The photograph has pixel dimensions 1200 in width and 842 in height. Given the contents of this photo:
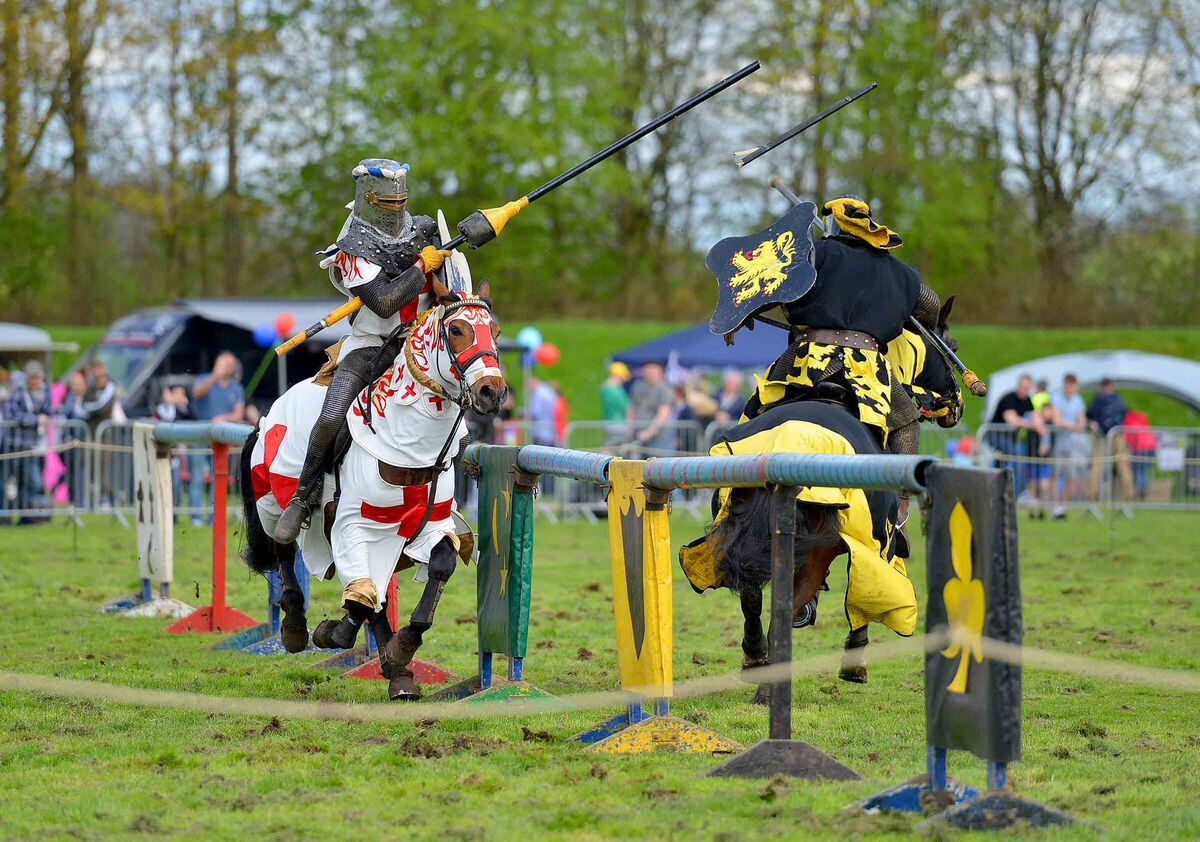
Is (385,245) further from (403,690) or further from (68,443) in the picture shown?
(68,443)

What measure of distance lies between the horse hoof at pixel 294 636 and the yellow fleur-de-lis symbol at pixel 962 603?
13.8 feet

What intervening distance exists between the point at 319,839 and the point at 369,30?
31961mm

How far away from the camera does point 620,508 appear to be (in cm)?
598

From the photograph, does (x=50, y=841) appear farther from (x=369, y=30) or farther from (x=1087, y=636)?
(x=369, y=30)

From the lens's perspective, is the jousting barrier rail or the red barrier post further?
the red barrier post

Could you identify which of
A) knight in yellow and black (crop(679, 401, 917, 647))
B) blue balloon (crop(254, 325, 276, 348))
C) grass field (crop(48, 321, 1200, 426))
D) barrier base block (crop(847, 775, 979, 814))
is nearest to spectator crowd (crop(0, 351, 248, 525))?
blue balloon (crop(254, 325, 276, 348))

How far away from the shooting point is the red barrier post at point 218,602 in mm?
9539

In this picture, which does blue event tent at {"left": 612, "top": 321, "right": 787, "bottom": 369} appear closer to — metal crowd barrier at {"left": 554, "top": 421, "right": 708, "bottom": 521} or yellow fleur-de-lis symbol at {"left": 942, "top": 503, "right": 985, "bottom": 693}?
metal crowd barrier at {"left": 554, "top": 421, "right": 708, "bottom": 521}

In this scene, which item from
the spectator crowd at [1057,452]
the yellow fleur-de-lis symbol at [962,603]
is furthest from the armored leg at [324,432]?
the spectator crowd at [1057,452]

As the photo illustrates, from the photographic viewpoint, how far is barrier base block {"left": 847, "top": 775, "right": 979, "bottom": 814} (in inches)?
190

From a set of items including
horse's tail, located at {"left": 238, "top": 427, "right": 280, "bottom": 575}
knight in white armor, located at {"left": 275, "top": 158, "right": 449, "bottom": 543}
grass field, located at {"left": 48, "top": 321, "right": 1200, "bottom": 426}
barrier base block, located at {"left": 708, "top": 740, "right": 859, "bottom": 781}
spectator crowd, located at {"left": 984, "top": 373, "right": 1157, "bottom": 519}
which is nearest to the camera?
barrier base block, located at {"left": 708, "top": 740, "right": 859, "bottom": 781}

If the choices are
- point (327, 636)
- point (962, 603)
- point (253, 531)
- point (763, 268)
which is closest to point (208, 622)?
point (253, 531)

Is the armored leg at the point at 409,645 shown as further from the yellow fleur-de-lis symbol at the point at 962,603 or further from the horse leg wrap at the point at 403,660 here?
the yellow fleur-de-lis symbol at the point at 962,603

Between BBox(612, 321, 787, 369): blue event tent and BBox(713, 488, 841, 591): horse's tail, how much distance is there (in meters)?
14.7
